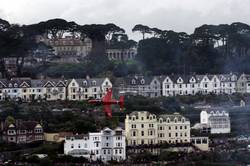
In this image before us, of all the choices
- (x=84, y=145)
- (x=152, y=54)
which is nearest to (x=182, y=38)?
(x=152, y=54)

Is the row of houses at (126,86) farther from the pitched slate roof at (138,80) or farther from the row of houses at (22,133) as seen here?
the row of houses at (22,133)

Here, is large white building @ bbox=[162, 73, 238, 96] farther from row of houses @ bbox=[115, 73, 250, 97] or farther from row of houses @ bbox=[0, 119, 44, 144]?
row of houses @ bbox=[0, 119, 44, 144]

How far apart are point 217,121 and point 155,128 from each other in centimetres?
241

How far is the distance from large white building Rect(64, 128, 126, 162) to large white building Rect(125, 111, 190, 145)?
3.80 feet

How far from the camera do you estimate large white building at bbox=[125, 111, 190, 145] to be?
23281 mm

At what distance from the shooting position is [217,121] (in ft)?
82.1

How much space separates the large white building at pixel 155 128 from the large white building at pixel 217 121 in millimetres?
1381

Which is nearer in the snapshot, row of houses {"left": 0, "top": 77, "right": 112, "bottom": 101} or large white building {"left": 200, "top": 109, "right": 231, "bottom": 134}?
large white building {"left": 200, "top": 109, "right": 231, "bottom": 134}

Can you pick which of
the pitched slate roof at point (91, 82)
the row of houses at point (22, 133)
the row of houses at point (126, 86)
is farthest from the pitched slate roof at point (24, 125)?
the pitched slate roof at point (91, 82)

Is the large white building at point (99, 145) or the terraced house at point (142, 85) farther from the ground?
the terraced house at point (142, 85)

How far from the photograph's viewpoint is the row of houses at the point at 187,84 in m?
30.3

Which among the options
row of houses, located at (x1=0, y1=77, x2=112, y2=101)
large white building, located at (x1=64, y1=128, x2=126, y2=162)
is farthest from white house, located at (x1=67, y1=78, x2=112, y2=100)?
large white building, located at (x1=64, y1=128, x2=126, y2=162)

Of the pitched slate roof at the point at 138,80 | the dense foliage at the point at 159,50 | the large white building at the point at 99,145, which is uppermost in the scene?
the dense foliage at the point at 159,50

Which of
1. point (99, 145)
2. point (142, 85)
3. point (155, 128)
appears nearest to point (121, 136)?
point (99, 145)
